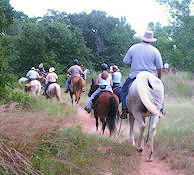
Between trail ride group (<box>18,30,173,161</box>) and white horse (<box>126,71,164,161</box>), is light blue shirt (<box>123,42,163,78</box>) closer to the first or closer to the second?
trail ride group (<box>18,30,173,161</box>)

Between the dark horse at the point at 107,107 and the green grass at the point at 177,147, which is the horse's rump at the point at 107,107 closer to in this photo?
the dark horse at the point at 107,107

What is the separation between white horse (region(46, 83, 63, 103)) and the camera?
1508cm

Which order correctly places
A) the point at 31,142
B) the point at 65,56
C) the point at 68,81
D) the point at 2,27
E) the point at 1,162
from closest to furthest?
the point at 1,162 < the point at 31,142 < the point at 2,27 < the point at 68,81 < the point at 65,56

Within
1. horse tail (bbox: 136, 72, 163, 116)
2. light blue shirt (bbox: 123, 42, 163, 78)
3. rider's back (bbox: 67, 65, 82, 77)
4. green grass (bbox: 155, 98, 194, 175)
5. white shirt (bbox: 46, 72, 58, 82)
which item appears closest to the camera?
green grass (bbox: 155, 98, 194, 175)

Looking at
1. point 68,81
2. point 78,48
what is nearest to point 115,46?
point 78,48

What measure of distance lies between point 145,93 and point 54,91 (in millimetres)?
9349

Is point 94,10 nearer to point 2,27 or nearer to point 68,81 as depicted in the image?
point 68,81

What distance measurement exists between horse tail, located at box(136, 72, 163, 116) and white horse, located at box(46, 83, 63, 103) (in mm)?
8946

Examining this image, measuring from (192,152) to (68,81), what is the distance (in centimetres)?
1018

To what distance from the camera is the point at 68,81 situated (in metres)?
16.1

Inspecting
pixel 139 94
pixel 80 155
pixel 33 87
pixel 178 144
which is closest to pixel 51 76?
pixel 33 87

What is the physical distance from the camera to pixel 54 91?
49.6ft

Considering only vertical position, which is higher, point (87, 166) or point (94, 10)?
point (94, 10)

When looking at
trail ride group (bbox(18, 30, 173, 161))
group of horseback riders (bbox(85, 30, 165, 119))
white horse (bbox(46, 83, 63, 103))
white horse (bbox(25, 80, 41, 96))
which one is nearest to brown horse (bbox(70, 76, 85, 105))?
white horse (bbox(46, 83, 63, 103))
